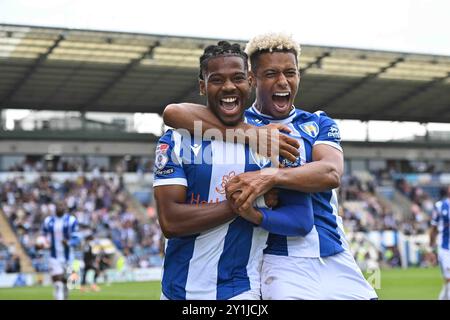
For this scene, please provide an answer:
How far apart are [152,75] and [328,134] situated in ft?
87.3

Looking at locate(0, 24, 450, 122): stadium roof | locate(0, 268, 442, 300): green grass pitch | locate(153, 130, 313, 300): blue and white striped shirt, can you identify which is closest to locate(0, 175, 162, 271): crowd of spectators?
locate(0, 24, 450, 122): stadium roof

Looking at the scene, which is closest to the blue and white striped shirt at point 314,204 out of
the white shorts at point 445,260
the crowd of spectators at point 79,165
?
the white shorts at point 445,260

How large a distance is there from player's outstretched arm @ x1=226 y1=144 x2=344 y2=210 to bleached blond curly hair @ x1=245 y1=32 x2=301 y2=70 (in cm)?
66

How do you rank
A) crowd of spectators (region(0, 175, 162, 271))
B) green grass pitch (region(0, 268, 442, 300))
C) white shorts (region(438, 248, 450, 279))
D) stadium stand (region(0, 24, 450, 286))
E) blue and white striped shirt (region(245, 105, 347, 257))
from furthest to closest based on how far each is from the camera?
crowd of spectators (region(0, 175, 162, 271))
stadium stand (region(0, 24, 450, 286))
green grass pitch (region(0, 268, 442, 300))
white shorts (region(438, 248, 450, 279))
blue and white striped shirt (region(245, 105, 347, 257))

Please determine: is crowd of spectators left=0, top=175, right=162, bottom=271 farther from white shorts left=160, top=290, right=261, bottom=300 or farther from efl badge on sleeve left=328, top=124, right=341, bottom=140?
white shorts left=160, top=290, right=261, bottom=300

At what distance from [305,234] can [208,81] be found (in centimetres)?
94

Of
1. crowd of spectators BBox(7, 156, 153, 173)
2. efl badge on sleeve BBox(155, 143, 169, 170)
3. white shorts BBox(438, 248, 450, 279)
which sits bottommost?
white shorts BBox(438, 248, 450, 279)

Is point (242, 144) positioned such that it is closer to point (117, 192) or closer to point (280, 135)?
point (280, 135)

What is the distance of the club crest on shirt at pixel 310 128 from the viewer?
4344 mm

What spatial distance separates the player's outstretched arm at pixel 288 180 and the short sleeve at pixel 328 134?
0.16 meters

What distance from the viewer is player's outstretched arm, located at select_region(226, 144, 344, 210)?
3852 millimetres

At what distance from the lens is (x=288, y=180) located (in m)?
3.93

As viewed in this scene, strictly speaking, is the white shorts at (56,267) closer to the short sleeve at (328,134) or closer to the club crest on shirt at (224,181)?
the short sleeve at (328,134)

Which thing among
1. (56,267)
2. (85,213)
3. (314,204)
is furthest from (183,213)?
(85,213)
